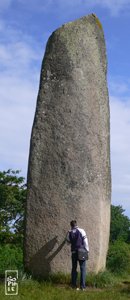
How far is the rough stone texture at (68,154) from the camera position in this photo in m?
→ 10.7

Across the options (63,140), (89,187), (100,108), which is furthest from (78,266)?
(100,108)

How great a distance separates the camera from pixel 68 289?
32.0ft

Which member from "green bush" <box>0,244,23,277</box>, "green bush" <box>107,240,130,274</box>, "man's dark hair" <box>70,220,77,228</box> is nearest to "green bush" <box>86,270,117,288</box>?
"man's dark hair" <box>70,220,77,228</box>

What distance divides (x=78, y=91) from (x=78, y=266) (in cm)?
373

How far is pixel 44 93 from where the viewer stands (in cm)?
1135

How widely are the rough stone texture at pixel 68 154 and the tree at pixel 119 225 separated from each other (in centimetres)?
2599

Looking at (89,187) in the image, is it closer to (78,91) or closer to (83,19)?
(78,91)

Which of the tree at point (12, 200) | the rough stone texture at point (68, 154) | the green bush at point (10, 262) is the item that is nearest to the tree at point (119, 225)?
the tree at point (12, 200)

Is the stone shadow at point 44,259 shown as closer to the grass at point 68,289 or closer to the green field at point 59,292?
the grass at point 68,289

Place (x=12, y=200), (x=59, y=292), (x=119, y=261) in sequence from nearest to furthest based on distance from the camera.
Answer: (x=59, y=292)
(x=119, y=261)
(x=12, y=200)

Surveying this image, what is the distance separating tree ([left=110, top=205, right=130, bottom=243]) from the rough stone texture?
26.0 meters

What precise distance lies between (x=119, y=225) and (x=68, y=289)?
29962 mm

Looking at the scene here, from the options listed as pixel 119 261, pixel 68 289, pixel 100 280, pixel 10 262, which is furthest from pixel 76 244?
pixel 119 261

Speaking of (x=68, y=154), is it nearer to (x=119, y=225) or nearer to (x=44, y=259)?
(x=44, y=259)
